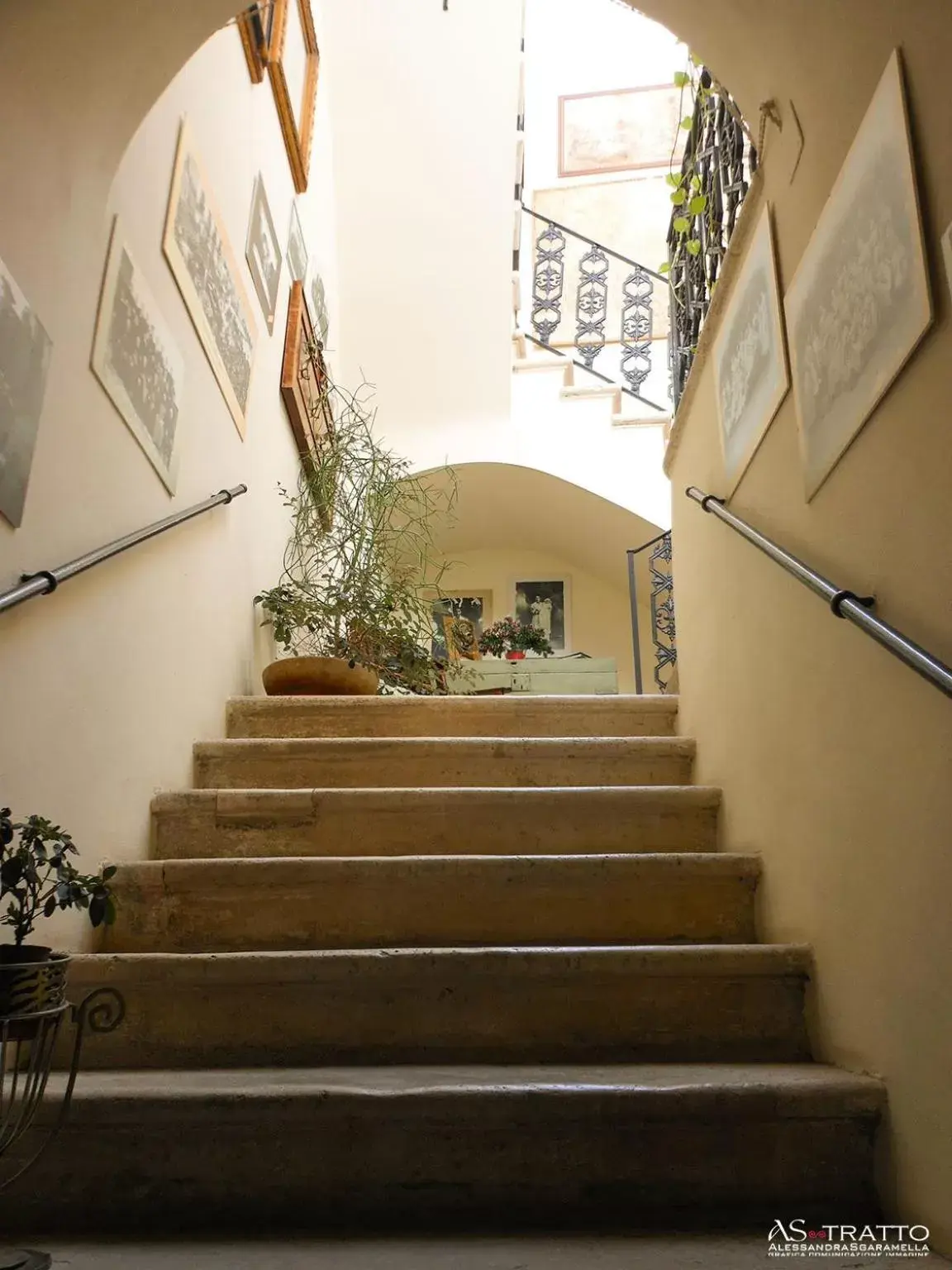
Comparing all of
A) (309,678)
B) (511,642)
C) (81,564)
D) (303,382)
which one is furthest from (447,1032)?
(511,642)

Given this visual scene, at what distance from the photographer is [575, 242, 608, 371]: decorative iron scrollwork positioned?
6676 mm

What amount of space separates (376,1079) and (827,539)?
3.72 feet

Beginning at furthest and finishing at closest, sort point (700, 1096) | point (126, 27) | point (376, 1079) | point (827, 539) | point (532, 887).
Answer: point (532, 887) < point (126, 27) < point (827, 539) < point (376, 1079) < point (700, 1096)

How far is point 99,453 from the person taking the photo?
2.02m

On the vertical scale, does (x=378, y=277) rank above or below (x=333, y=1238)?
above

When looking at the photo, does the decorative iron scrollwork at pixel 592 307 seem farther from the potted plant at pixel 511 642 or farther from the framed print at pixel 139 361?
the framed print at pixel 139 361

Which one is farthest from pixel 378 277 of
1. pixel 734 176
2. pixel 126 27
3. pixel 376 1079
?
pixel 376 1079

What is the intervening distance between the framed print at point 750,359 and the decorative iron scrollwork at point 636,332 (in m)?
4.34

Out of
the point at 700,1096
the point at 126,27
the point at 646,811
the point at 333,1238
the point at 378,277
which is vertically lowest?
the point at 333,1238

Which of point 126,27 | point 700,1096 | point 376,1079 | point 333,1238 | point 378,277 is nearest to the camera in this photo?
point 333,1238

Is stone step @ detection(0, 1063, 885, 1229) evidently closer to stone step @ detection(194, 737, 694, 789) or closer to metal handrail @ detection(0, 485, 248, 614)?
metal handrail @ detection(0, 485, 248, 614)

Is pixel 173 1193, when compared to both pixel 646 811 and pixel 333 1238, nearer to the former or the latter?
pixel 333 1238

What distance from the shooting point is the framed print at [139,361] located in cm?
203

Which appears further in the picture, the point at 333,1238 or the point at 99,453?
the point at 99,453
